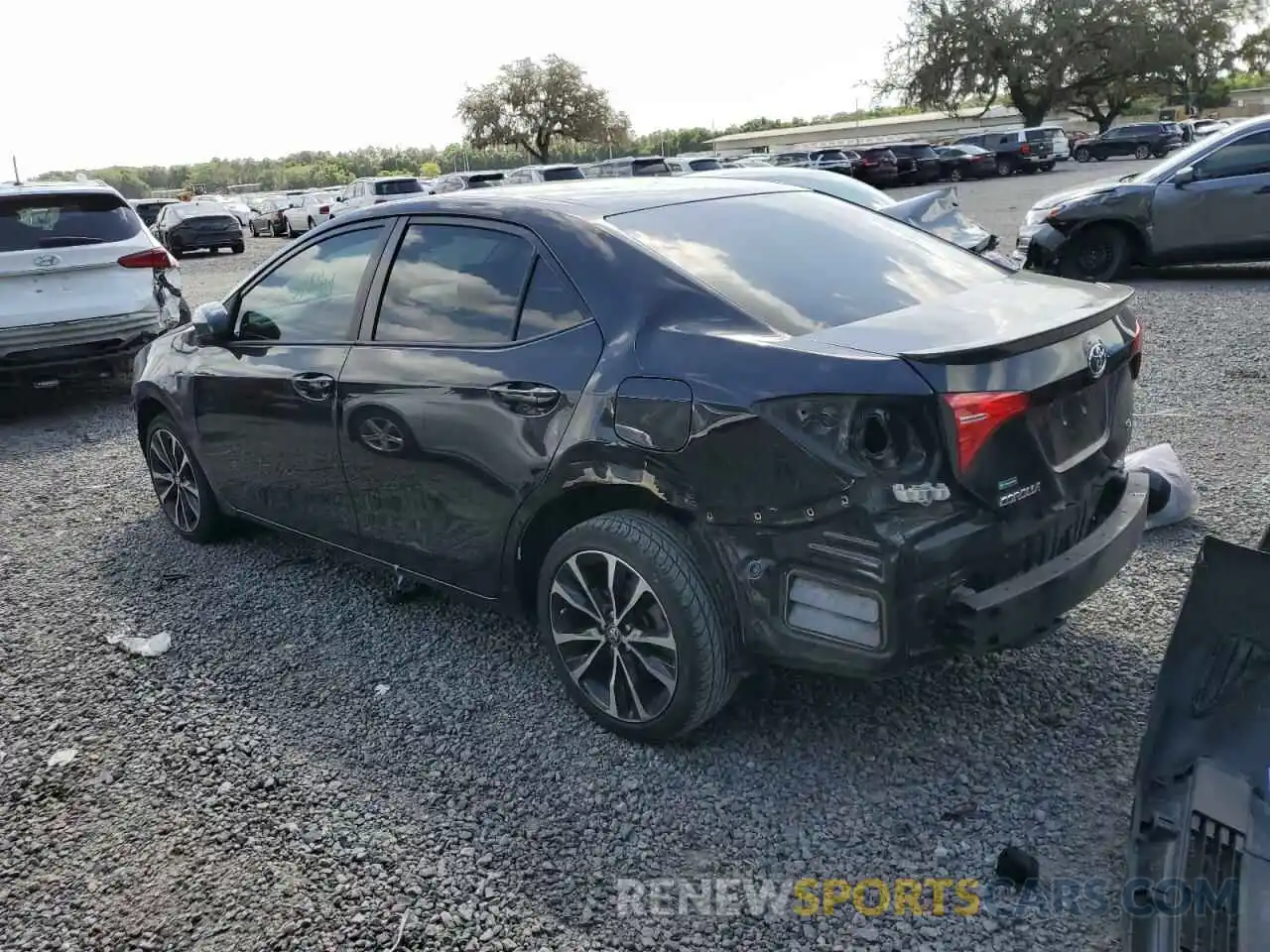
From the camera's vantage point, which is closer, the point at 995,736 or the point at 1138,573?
the point at 995,736

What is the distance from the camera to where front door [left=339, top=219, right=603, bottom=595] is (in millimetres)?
3455

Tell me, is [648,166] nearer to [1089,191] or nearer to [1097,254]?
[1089,191]

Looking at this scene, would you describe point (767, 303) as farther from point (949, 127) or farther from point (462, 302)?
point (949, 127)

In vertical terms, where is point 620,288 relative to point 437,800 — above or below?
above

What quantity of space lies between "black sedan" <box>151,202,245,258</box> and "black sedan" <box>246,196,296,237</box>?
A: 670 cm

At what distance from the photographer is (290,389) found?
4.38m

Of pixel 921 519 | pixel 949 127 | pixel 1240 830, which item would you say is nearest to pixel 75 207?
pixel 921 519

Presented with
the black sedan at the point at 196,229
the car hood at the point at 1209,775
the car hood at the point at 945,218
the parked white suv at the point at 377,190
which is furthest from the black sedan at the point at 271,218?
the car hood at the point at 1209,775

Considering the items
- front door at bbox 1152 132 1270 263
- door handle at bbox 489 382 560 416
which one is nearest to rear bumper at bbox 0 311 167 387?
door handle at bbox 489 382 560 416

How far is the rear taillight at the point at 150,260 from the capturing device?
8.62 metres

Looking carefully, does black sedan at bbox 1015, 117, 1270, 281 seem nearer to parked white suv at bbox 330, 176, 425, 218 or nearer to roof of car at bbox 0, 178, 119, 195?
roof of car at bbox 0, 178, 119, 195

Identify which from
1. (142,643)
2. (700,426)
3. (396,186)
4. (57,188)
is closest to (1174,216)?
(700,426)

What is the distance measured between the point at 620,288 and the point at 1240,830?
84.3 inches

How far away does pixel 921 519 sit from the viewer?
110 inches
